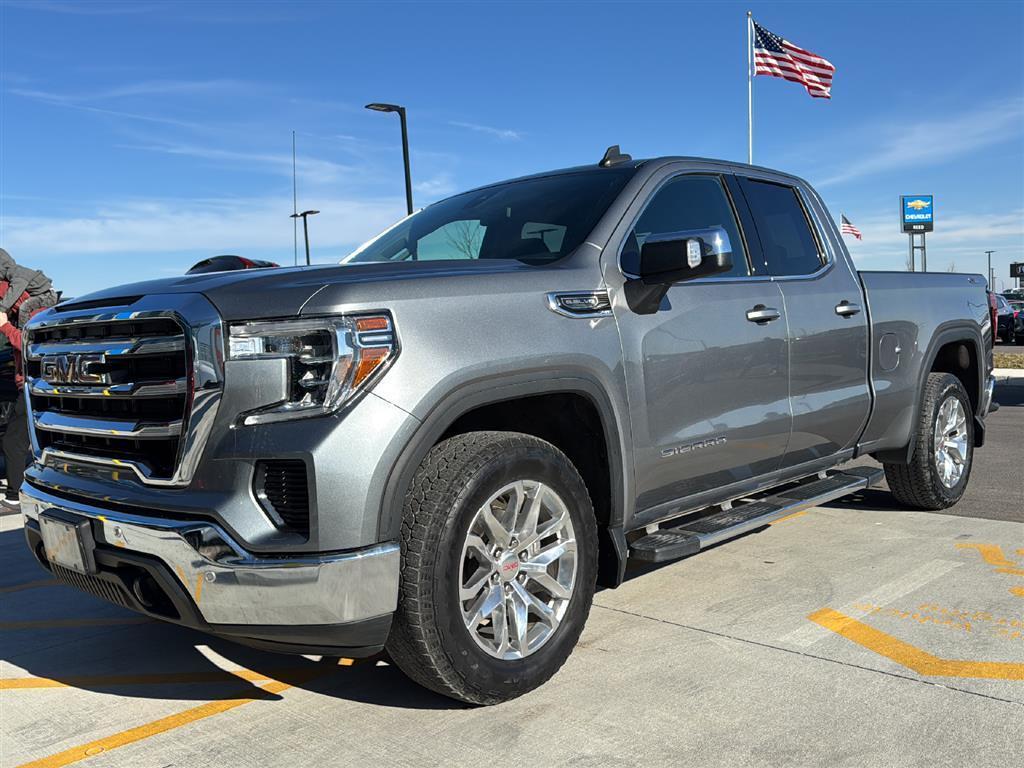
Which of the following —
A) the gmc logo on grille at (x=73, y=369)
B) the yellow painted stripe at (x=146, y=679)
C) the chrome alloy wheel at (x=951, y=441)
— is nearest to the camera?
the gmc logo on grille at (x=73, y=369)

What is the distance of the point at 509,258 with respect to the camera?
12.6ft

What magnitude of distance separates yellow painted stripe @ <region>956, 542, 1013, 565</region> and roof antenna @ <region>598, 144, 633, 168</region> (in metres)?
2.75

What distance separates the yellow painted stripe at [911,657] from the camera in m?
3.32

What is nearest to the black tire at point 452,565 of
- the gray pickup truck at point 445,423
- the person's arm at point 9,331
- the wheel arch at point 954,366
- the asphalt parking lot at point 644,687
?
the gray pickup truck at point 445,423

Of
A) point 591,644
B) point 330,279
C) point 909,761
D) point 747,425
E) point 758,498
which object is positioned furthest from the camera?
point 758,498

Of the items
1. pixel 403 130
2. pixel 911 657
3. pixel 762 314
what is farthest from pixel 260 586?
pixel 403 130

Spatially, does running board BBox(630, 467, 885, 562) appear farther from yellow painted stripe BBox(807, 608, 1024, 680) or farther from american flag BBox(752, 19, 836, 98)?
american flag BBox(752, 19, 836, 98)

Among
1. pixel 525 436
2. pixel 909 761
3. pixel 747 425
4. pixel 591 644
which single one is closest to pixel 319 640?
pixel 525 436

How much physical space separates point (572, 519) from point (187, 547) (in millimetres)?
1304

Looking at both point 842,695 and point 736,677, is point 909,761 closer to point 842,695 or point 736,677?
point 842,695

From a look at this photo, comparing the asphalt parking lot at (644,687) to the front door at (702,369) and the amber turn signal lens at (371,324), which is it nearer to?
the front door at (702,369)

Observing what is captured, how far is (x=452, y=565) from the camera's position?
291 centimetres

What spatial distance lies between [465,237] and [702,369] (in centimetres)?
127

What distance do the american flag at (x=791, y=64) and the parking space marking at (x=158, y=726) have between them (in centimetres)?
1905
